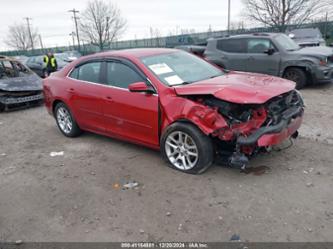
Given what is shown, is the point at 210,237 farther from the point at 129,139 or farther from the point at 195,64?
Answer: the point at 195,64

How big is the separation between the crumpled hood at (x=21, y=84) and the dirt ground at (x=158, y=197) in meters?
4.00

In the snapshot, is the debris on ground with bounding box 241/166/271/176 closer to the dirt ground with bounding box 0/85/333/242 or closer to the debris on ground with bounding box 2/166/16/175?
the dirt ground with bounding box 0/85/333/242

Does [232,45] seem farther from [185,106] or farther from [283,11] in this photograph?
[283,11]

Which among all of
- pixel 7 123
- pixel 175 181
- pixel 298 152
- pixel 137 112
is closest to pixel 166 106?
pixel 137 112

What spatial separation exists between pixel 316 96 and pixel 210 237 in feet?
21.4

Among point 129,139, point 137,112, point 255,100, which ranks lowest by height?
point 129,139

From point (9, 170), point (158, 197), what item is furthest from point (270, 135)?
point (9, 170)

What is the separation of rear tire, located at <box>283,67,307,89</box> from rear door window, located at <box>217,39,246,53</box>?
1.62m

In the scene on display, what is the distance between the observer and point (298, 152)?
181 inches

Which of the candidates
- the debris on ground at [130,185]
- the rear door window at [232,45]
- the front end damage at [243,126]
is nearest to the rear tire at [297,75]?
the rear door window at [232,45]

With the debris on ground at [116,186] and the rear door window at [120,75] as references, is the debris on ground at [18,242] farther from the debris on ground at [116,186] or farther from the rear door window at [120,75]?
the rear door window at [120,75]

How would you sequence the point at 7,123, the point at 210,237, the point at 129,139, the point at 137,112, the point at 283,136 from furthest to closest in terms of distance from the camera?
the point at 7,123
the point at 129,139
the point at 137,112
the point at 283,136
the point at 210,237

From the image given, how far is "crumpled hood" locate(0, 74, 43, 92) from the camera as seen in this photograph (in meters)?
8.74

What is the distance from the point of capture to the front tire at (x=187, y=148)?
3.87m
